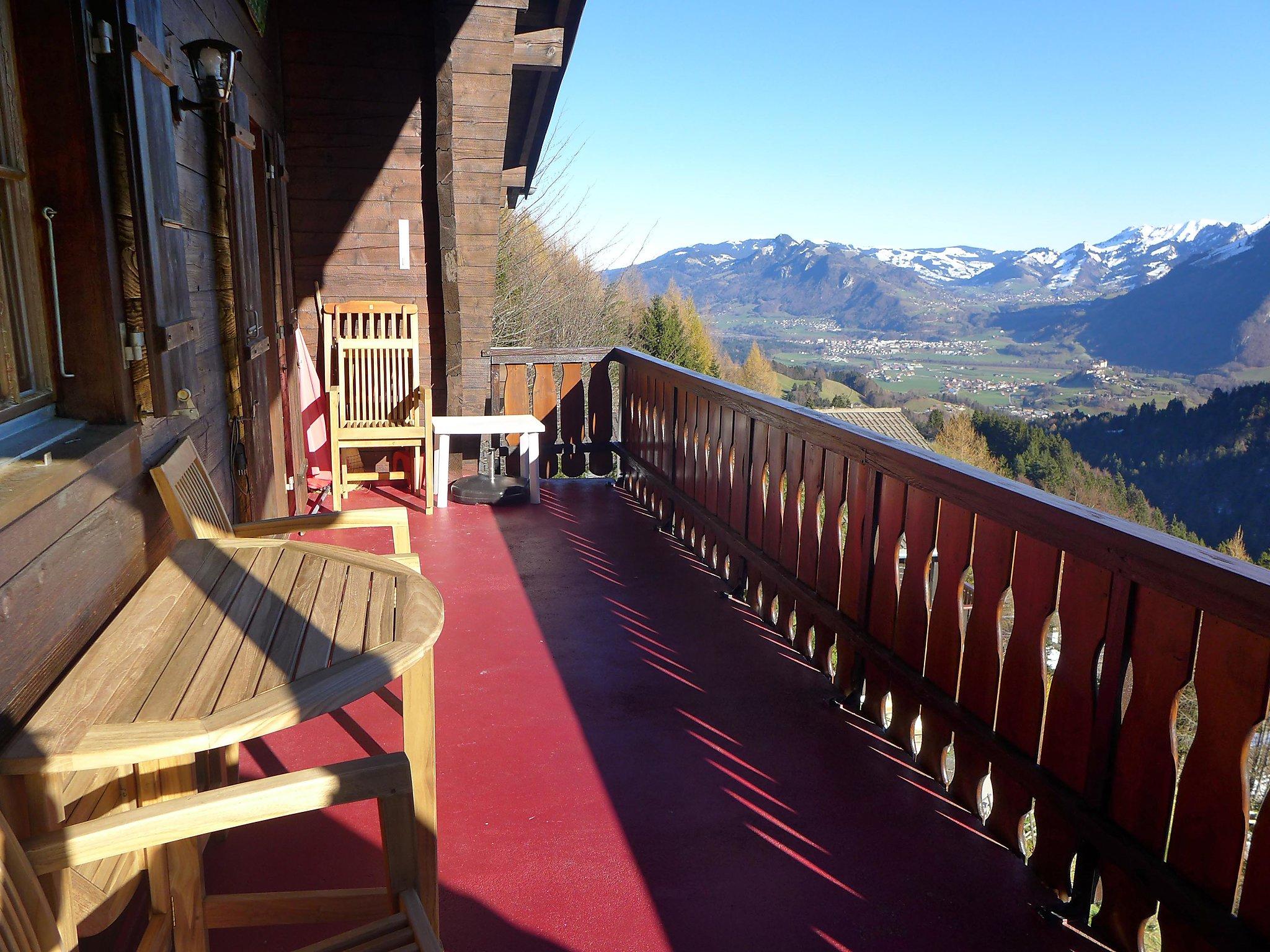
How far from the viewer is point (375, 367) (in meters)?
5.59

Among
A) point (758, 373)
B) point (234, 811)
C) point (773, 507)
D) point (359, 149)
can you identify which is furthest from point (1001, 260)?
point (234, 811)

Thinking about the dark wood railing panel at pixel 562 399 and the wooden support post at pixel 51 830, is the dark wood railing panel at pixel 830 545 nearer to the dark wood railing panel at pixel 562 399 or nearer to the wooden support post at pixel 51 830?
the wooden support post at pixel 51 830

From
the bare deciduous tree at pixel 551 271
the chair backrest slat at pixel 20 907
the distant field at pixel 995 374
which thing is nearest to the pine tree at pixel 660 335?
the bare deciduous tree at pixel 551 271

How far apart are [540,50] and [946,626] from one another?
506 centimetres

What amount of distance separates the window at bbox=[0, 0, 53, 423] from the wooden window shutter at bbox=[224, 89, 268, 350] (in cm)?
149

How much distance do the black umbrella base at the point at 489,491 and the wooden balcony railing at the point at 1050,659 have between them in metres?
2.31

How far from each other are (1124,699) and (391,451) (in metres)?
5.01

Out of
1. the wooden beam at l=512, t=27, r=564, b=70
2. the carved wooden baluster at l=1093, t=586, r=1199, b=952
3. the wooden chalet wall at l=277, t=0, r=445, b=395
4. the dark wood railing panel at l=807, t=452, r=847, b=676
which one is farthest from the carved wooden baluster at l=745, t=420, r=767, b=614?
the wooden beam at l=512, t=27, r=564, b=70

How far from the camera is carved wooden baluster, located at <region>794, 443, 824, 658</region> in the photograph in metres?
3.01

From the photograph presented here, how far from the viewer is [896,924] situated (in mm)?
1776

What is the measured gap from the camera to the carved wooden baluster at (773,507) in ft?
10.9

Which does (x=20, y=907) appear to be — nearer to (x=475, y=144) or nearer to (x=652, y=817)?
(x=652, y=817)

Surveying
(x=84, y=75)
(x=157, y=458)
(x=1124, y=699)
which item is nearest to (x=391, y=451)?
(x=157, y=458)

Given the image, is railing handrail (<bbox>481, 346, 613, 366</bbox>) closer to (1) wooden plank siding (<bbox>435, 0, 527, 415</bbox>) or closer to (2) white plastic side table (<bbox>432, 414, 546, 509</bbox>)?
(1) wooden plank siding (<bbox>435, 0, 527, 415</bbox>)
